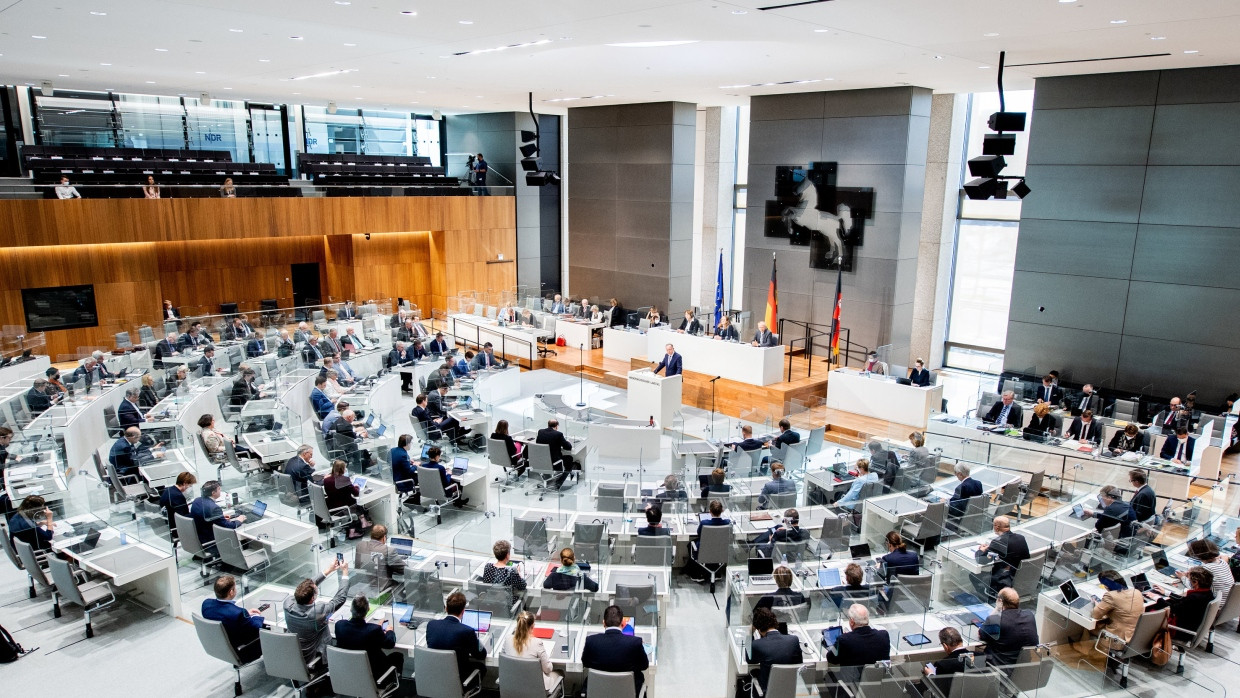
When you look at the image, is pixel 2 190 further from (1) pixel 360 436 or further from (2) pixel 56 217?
(1) pixel 360 436

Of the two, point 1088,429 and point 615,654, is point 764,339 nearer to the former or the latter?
point 1088,429

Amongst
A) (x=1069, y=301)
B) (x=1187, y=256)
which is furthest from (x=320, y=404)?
(x=1187, y=256)

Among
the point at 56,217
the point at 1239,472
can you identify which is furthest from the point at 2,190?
the point at 1239,472

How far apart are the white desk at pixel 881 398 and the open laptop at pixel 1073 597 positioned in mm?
6174

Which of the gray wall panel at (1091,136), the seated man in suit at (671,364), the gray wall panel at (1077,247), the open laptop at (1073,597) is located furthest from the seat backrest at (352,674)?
the gray wall panel at (1091,136)

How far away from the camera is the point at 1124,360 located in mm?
13062

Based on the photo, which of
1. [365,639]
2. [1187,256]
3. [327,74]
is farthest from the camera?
[327,74]

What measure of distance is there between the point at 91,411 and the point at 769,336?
11.5 m

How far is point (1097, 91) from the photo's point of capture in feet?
42.1

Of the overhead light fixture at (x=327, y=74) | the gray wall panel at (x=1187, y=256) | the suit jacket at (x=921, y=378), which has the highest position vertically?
the overhead light fixture at (x=327, y=74)

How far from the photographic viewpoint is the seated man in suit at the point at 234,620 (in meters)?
6.25

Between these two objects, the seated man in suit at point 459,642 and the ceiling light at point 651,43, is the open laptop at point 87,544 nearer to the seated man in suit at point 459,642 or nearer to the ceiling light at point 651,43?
the seated man in suit at point 459,642

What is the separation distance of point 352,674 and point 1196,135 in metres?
13.7

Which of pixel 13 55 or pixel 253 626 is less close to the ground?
pixel 13 55
